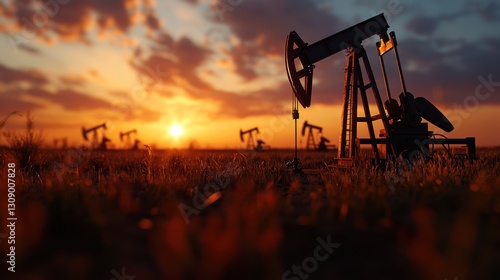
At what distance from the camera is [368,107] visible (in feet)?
31.1

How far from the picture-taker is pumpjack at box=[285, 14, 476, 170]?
893 centimetres

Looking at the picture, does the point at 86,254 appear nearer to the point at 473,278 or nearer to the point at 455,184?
the point at 473,278

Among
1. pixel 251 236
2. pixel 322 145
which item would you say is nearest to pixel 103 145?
pixel 322 145

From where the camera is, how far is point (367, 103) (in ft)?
31.1

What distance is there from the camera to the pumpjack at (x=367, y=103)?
8930 millimetres

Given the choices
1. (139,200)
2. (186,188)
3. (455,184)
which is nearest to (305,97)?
(455,184)

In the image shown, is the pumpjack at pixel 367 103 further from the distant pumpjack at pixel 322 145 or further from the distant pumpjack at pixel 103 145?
the distant pumpjack at pixel 322 145

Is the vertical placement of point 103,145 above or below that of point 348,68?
below

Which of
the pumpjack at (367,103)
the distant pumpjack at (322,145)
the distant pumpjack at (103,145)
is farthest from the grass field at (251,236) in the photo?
the distant pumpjack at (322,145)

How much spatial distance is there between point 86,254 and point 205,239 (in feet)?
2.87

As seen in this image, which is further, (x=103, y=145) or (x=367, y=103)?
(x=103, y=145)

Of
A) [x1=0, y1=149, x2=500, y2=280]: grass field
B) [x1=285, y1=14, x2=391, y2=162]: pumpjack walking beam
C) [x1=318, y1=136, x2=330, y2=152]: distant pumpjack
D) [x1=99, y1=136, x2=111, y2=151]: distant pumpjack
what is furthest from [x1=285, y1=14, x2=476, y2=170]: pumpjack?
[x1=318, y1=136, x2=330, y2=152]: distant pumpjack

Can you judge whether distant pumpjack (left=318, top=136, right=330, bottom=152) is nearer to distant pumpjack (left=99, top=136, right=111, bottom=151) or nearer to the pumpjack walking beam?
distant pumpjack (left=99, top=136, right=111, bottom=151)

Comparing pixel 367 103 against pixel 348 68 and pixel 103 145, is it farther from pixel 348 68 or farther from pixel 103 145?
pixel 103 145
